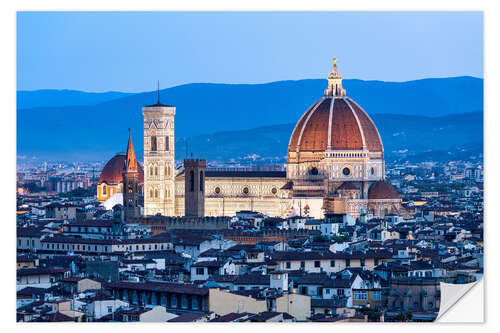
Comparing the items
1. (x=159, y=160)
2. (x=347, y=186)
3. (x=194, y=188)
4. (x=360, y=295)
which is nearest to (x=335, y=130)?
(x=347, y=186)

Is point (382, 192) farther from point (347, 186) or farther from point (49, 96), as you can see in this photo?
point (49, 96)

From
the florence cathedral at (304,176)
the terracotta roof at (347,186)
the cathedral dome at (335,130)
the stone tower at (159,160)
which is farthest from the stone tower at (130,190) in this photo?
the cathedral dome at (335,130)

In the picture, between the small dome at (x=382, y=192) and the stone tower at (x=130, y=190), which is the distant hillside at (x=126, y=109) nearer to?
the small dome at (x=382, y=192)
